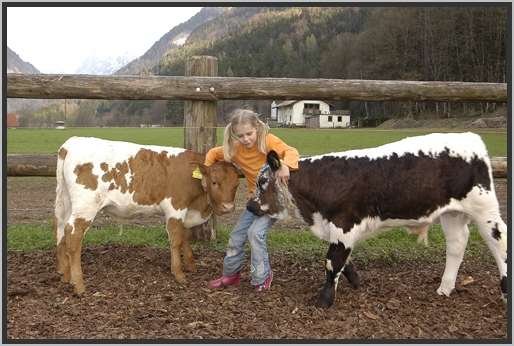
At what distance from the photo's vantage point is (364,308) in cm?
433

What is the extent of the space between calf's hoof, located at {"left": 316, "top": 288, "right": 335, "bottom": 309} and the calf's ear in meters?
1.13

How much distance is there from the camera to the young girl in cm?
467

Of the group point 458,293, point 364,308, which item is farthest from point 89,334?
point 458,293

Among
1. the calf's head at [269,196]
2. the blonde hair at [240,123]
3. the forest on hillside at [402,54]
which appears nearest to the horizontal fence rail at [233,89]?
the blonde hair at [240,123]

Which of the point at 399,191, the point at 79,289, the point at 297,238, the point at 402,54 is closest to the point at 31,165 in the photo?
the point at 79,289

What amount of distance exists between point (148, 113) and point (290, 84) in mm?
4498

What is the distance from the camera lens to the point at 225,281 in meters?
4.92

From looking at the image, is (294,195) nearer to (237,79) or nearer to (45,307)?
(237,79)

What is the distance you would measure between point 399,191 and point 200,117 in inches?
95.7

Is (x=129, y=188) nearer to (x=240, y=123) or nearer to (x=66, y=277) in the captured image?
(x=66, y=277)

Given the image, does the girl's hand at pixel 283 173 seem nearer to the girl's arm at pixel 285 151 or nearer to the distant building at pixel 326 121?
the girl's arm at pixel 285 151

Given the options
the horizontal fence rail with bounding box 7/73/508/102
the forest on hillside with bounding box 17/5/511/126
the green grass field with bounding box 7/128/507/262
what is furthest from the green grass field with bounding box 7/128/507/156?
the forest on hillside with bounding box 17/5/511/126

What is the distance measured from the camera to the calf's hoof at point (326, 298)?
4.34m

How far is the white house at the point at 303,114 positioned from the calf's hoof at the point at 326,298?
2.56 metres
